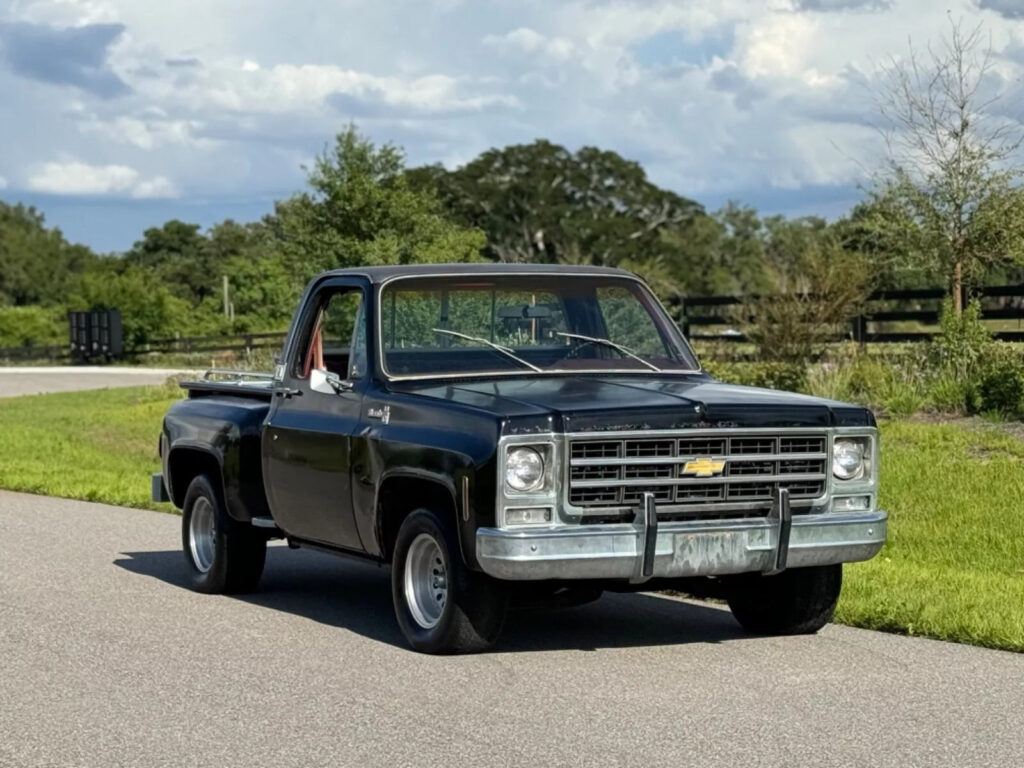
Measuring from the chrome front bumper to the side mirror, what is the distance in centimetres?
182

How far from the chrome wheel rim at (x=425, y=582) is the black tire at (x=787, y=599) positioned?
5.08 feet

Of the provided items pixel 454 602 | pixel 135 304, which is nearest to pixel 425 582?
pixel 454 602

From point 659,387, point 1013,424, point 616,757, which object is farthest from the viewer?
point 1013,424

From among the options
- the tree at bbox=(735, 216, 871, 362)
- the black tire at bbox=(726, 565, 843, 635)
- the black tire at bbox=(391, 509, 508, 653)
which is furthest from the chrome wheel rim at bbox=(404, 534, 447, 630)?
the tree at bbox=(735, 216, 871, 362)

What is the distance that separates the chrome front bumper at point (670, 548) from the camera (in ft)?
26.1

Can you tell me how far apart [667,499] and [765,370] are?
14.6 metres

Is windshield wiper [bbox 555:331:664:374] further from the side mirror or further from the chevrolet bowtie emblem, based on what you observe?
the chevrolet bowtie emblem

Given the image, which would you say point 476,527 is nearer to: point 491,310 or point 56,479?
point 491,310

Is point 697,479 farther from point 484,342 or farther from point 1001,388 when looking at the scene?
point 1001,388

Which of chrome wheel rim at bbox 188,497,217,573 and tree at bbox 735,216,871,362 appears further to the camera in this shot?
tree at bbox 735,216,871,362

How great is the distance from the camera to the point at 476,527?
26.6ft

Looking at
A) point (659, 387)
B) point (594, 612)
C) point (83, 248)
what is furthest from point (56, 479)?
point (83, 248)

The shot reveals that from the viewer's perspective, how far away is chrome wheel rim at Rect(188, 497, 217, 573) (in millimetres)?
11250

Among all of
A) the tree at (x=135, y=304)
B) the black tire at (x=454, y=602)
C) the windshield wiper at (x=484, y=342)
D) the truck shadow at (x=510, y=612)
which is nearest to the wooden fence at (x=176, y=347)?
the tree at (x=135, y=304)
